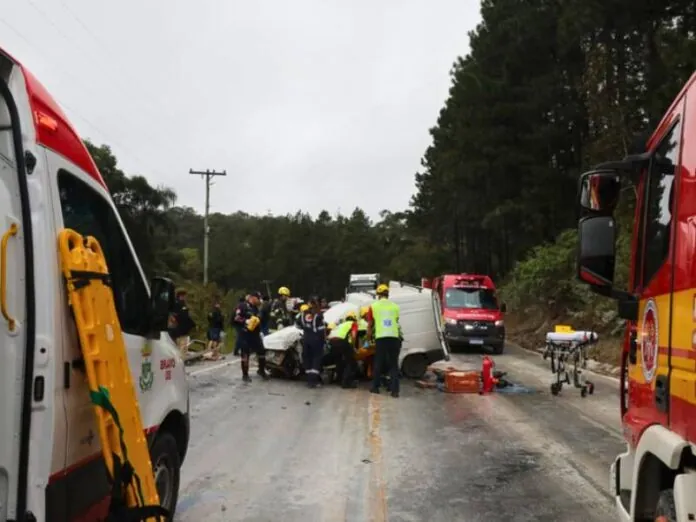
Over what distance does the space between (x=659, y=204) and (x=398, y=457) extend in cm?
476

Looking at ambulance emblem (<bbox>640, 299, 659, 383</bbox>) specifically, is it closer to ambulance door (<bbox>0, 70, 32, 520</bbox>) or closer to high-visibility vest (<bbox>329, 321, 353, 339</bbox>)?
ambulance door (<bbox>0, 70, 32, 520</bbox>)

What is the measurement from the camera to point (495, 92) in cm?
3534

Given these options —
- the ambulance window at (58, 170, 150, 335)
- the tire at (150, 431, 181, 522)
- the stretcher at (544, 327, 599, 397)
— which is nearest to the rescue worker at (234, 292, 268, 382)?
the stretcher at (544, 327, 599, 397)

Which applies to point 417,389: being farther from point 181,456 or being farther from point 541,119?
point 541,119

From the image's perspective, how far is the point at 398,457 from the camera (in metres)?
7.65

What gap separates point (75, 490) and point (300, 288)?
302ft

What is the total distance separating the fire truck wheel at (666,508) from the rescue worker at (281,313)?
1807 cm

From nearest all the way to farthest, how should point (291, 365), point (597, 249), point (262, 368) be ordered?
point (597, 249)
point (291, 365)
point (262, 368)

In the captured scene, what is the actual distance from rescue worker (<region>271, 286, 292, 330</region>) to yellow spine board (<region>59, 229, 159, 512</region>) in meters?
17.3

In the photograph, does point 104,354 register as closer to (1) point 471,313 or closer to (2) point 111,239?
(2) point 111,239

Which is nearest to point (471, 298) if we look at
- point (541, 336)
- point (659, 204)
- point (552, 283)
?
point (541, 336)

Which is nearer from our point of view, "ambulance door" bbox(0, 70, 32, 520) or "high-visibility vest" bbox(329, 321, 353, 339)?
"ambulance door" bbox(0, 70, 32, 520)

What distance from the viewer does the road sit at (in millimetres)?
5789

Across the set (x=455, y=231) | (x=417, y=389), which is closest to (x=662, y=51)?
(x=417, y=389)
